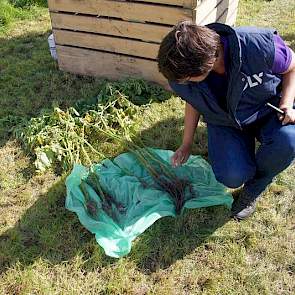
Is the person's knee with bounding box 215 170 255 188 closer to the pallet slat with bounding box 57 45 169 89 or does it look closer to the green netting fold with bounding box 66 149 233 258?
the green netting fold with bounding box 66 149 233 258

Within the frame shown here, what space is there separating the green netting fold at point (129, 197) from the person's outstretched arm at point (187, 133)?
19cm

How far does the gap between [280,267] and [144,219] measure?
827 millimetres

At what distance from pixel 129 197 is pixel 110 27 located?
1.59m

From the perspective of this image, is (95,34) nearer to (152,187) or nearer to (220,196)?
(152,187)

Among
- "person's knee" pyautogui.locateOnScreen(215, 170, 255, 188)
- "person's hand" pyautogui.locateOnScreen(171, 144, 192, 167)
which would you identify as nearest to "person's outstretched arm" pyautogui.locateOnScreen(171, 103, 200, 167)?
"person's hand" pyautogui.locateOnScreen(171, 144, 192, 167)

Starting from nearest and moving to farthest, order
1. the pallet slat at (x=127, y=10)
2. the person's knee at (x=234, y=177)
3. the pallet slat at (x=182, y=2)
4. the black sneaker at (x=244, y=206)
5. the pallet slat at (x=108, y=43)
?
1. the person's knee at (x=234, y=177)
2. the black sneaker at (x=244, y=206)
3. the pallet slat at (x=182, y=2)
4. the pallet slat at (x=127, y=10)
5. the pallet slat at (x=108, y=43)

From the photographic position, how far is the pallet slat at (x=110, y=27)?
3607mm

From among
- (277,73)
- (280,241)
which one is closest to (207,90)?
Answer: (277,73)

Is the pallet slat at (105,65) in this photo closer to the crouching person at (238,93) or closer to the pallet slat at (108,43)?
the pallet slat at (108,43)

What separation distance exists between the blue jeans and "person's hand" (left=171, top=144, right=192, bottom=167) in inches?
6.6

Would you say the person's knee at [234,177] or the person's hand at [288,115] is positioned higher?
the person's hand at [288,115]

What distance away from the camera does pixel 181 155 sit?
2.89 meters

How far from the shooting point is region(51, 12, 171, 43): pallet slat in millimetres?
3607

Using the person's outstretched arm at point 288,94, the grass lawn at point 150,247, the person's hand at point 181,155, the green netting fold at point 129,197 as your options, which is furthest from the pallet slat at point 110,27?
the person's outstretched arm at point 288,94
